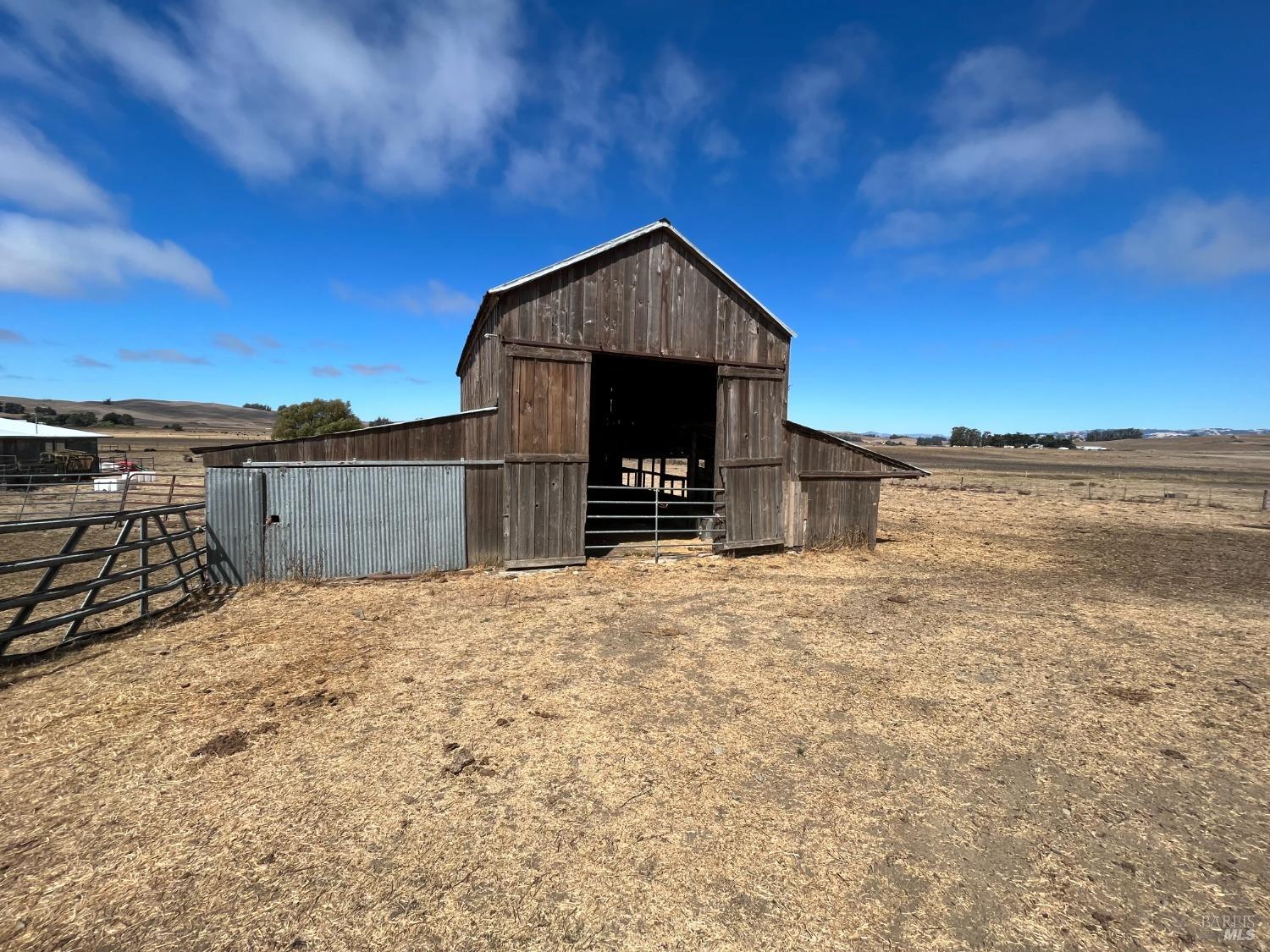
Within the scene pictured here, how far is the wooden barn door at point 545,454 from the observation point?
1133 centimetres

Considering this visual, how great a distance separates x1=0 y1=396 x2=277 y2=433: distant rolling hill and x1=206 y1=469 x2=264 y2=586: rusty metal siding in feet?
460

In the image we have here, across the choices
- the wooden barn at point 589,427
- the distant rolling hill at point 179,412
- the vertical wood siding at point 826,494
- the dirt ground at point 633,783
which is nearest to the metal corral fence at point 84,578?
the dirt ground at point 633,783

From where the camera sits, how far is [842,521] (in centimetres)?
1461

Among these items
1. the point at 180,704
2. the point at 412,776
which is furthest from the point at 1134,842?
the point at 180,704

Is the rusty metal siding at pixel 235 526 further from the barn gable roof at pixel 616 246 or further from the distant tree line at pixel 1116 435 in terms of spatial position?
the distant tree line at pixel 1116 435

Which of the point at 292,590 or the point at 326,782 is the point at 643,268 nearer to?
the point at 292,590

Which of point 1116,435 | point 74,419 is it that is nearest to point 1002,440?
point 1116,435

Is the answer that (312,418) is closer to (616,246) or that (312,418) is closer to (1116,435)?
(616,246)

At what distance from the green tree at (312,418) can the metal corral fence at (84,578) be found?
28.5 m

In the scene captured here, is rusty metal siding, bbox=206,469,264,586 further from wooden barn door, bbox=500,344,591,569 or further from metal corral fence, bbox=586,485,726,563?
metal corral fence, bbox=586,485,726,563

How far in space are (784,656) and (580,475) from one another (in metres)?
6.33

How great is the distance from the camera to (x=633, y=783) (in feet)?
14.1

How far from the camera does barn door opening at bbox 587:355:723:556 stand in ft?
51.6

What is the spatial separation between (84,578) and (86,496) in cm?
1695
